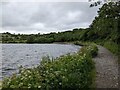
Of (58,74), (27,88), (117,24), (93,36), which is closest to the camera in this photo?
(27,88)

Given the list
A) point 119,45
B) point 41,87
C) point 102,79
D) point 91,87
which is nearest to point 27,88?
point 41,87

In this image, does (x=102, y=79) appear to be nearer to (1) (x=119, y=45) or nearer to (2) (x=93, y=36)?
(1) (x=119, y=45)

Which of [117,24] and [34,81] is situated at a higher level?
[117,24]

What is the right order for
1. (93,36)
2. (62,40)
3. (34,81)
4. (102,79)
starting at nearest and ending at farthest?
(34,81), (102,79), (93,36), (62,40)

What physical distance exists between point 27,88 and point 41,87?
48cm

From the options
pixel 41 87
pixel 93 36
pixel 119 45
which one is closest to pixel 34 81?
pixel 41 87

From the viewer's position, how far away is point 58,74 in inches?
428

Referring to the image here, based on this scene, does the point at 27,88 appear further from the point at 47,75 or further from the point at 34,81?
the point at 47,75

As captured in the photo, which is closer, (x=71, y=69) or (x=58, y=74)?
(x=58, y=74)

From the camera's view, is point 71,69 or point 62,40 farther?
point 62,40

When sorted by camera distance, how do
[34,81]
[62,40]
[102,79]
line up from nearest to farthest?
[34,81], [102,79], [62,40]

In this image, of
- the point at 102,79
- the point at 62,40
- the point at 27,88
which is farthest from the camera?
the point at 62,40

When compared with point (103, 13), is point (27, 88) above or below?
below

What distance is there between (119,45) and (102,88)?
20.5 metres
